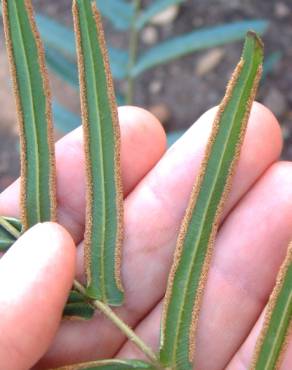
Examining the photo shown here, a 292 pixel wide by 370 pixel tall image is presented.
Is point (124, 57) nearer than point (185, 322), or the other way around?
point (185, 322)

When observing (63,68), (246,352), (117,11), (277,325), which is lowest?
(246,352)

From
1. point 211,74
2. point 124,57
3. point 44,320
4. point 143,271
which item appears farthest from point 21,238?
point 211,74

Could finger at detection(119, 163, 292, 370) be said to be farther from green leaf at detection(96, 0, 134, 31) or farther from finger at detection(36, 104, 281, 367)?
green leaf at detection(96, 0, 134, 31)

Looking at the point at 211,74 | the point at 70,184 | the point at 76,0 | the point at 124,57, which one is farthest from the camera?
the point at 211,74

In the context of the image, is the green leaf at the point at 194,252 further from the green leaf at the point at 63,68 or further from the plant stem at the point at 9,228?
the green leaf at the point at 63,68

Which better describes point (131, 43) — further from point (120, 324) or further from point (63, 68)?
point (120, 324)

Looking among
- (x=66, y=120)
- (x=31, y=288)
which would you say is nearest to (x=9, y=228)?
(x=31, y=288)

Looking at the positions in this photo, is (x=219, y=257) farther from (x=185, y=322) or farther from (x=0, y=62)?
(x=0, y=62)

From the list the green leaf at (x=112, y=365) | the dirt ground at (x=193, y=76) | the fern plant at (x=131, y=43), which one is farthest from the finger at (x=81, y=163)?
the dirt ground at (x=193, y=76)
